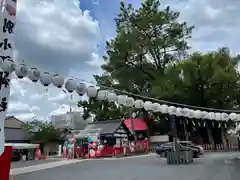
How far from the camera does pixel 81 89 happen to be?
429 inches

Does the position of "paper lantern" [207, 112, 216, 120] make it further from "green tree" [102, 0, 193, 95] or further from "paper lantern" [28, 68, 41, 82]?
"green tree" [102, 0, 193, 95]

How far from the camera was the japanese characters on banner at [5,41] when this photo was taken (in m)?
8.55

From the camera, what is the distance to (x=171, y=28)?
44750mm

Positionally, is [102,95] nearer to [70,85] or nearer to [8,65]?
[70,85]

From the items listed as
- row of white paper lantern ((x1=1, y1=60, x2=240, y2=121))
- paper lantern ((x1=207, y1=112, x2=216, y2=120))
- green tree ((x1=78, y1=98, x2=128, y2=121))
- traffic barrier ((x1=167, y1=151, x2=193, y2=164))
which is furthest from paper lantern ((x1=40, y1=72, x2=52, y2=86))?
green tree ((x1=78, y1=98, x2=128, y2=121))

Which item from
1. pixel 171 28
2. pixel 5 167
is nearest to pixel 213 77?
pixel 171 28

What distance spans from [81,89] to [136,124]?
106ft

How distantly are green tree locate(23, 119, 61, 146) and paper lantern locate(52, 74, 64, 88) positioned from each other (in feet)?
124

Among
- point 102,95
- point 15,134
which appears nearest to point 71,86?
point 102,95

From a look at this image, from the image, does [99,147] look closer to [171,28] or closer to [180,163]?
[180,163]

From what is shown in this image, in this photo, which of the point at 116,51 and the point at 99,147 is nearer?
the point at 99,147

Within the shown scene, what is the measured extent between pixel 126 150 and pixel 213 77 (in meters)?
12.4

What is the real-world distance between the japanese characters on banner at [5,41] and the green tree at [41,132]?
128ft

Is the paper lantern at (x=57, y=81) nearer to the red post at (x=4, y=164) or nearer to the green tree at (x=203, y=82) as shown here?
the red post at (x=4, y=164)
